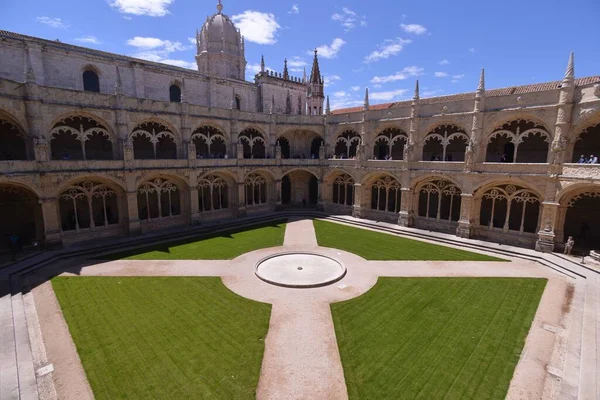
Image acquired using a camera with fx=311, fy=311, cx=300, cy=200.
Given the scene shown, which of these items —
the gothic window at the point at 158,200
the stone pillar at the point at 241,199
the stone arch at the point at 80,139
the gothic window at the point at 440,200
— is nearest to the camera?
the stone arch at the point at 80,139

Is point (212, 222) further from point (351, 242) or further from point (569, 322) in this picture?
point (569, 322)

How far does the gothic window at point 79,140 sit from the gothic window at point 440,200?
27643 millimetres

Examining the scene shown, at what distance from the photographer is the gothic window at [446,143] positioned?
26734mm

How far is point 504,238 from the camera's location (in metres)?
24.5

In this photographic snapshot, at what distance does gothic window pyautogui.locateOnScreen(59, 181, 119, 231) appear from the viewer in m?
23.5

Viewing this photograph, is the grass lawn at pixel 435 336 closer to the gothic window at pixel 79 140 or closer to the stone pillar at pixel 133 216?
Result: the stone pillar at pixel 133 216

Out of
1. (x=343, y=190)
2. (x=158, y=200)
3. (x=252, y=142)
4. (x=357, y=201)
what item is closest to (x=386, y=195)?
(x=357, y=201)

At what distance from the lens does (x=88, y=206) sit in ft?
84.2

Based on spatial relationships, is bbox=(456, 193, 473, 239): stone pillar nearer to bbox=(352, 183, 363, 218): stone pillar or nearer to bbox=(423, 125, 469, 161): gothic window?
bbox=(423, 125, 469, 161): gothic window

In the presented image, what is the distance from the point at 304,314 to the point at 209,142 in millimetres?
21561

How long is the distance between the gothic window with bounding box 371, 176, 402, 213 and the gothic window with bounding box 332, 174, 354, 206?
272cm

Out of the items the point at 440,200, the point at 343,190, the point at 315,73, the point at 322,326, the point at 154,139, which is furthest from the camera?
the point at 315,73

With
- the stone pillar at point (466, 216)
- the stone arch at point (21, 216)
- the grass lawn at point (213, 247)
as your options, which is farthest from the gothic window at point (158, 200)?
the stone pillar at point (466, 216)

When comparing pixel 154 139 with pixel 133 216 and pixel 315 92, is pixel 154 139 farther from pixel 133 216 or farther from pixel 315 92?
pixel 315 92
